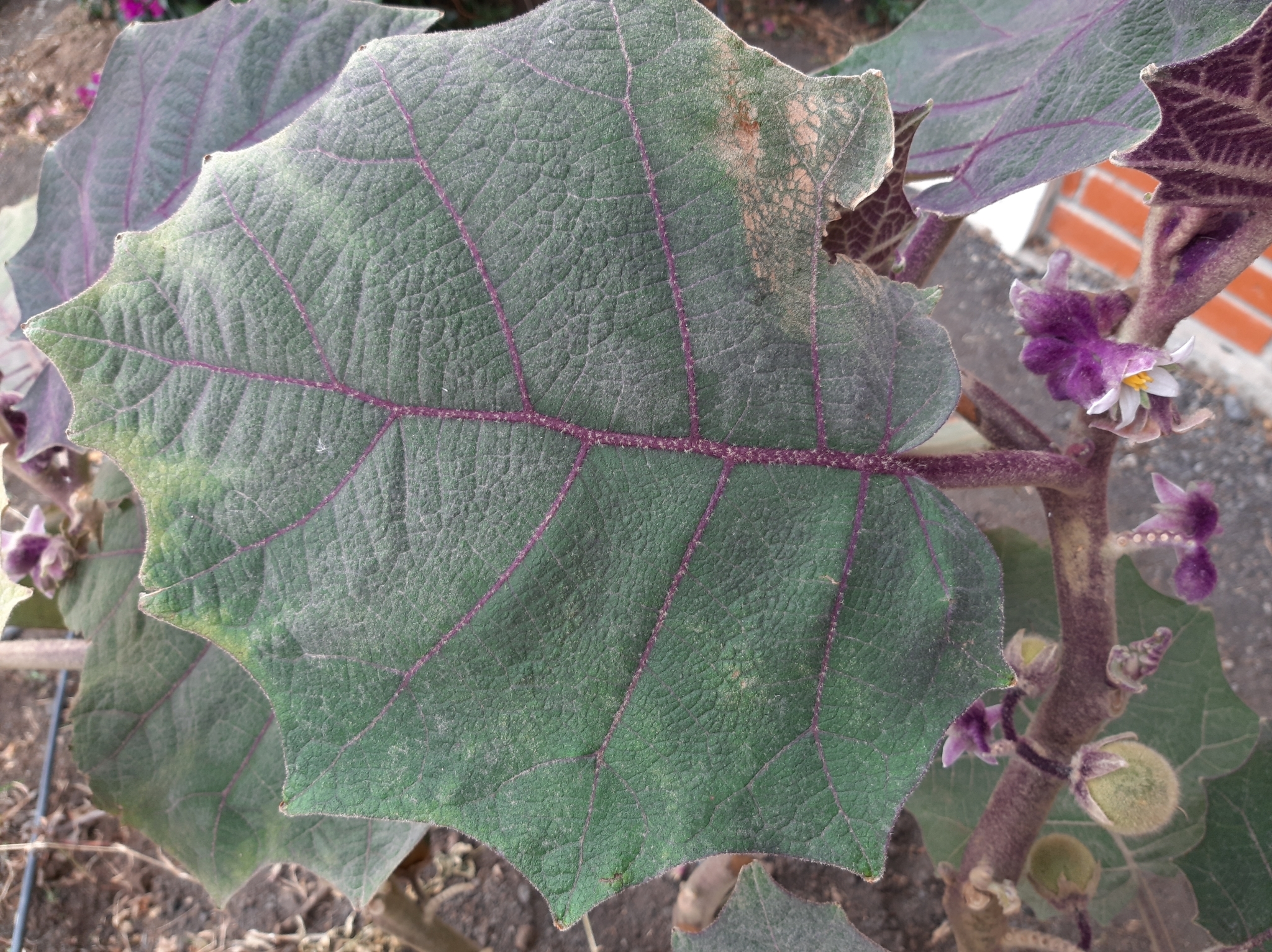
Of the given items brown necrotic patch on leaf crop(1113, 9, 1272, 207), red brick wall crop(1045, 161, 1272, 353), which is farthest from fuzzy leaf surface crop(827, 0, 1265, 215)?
red brick wall crop(1045, 161, 1272, 353)

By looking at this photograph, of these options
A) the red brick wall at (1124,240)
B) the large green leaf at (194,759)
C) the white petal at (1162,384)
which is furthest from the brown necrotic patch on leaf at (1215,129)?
the red brick wall at (1124,240)

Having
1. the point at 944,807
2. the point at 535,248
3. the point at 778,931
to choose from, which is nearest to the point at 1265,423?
the point at 944,807

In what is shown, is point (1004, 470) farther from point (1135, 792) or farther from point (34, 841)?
point (34, 841)

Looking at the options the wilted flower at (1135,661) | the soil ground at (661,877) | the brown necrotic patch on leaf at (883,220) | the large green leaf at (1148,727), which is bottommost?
the soil ground at (661,877)

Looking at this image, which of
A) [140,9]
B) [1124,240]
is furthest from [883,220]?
[140,9]

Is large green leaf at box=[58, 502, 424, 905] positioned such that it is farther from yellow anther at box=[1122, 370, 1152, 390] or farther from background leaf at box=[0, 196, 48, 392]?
yellow anther at box=[1122, 370, 1152, 390]

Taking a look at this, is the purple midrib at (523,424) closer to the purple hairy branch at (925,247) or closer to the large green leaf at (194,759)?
the purple hairy branch at (925,247)

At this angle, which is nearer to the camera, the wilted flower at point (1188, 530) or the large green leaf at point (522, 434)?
the large green leaf at point (522, 434)
